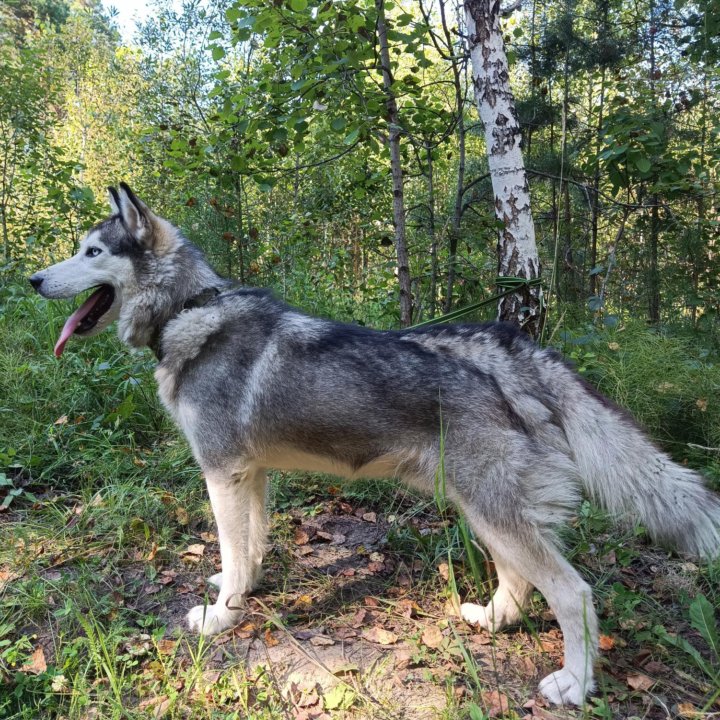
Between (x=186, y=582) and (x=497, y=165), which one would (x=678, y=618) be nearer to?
(x=186, y=582)

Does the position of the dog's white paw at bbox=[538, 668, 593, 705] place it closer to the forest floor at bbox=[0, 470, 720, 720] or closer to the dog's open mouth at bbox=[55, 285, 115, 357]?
the forest floor at bbox=[0, 470, 720, 720]

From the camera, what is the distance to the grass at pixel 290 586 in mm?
2266

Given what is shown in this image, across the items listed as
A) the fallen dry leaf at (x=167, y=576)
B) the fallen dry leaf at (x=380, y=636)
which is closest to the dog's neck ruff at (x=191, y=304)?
the fallen dry leaf at (x=167, y=576)

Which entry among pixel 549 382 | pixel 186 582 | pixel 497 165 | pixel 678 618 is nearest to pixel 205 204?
pixel 497 165

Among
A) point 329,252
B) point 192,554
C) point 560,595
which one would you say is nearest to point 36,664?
point 192,554

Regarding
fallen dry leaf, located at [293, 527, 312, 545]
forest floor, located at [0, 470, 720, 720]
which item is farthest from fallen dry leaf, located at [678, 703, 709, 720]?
fallen dry leaf, located at [293, 527, 312, 545]

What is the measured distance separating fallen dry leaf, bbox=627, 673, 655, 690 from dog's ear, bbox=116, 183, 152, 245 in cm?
319

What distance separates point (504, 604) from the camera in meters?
2.74

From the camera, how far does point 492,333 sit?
2752 mm

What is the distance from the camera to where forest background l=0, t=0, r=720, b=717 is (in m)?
2.87

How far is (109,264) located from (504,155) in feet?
9.04

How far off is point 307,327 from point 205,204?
171 inches

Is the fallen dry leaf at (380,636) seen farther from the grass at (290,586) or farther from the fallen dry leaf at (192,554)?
the fallen dry leaf at (192,554)

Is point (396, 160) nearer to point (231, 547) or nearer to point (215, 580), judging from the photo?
point (231, 547)
